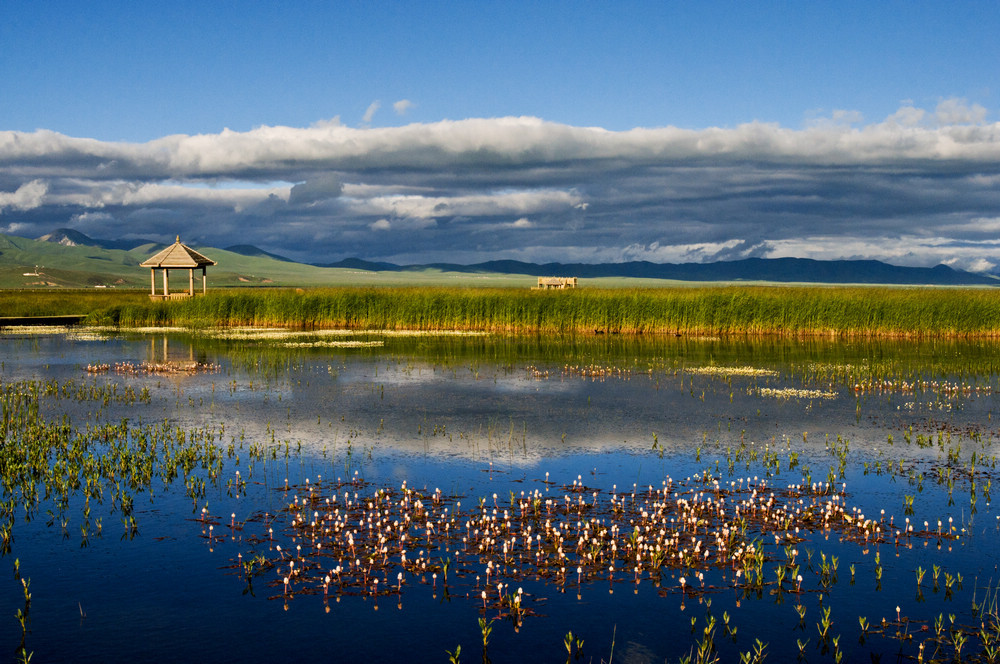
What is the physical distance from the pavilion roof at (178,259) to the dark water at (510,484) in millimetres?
41549

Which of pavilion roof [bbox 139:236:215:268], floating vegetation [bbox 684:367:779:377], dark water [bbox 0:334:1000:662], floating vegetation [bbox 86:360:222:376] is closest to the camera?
dark water [bbox 0:334:1000:662]

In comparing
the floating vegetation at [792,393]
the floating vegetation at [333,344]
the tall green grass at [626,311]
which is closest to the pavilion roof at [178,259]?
the tall green grass at [626,311]

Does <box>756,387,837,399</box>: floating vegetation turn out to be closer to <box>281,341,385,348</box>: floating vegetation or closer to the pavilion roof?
<box>281,341,385,348</box>: floating vegetation

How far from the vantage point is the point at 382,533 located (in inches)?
496

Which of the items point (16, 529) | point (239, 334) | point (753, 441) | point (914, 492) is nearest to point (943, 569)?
point (914, 492)

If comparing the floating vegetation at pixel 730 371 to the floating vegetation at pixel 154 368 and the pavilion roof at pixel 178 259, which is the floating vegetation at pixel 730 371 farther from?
the pavilion roof at pixel 178 259

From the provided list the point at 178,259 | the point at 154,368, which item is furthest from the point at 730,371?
the point at 178,259

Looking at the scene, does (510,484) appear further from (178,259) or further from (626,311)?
(178,259)

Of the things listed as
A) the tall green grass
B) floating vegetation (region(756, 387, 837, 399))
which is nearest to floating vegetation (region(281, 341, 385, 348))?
the tall green grass

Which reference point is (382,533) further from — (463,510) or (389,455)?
(389,455)

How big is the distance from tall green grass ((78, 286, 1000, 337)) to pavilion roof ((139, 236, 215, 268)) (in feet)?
50.8

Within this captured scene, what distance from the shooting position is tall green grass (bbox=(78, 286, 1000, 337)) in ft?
171

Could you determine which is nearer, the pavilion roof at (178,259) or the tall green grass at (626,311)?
the tall green grass at (626,311)

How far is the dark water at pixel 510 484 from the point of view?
9.61 metres
